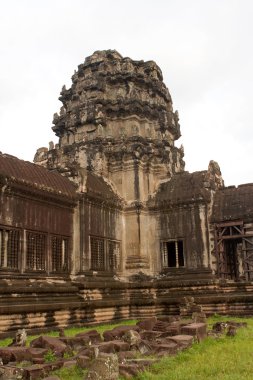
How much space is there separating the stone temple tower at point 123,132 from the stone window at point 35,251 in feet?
14.8

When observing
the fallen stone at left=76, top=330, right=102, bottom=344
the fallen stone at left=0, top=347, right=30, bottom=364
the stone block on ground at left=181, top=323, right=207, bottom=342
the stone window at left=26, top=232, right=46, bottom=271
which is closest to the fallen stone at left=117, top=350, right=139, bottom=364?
the fallen stone at left=76, top=330, right=102, bottom=344

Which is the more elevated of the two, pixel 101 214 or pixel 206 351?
pixel 101 214

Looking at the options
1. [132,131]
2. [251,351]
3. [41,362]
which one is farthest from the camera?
[132,131]

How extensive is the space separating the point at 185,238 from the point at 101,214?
4.44m

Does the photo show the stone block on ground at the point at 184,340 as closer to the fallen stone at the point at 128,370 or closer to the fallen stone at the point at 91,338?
the fallen stone at the point at 91,338

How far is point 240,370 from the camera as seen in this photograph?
23.7 ft

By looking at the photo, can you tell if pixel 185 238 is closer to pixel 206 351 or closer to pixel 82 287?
pixel 82 287

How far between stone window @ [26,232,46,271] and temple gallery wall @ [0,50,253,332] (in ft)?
0.15

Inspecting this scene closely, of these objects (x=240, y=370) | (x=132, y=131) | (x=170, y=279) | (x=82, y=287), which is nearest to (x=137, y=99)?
(x=132, y=131)

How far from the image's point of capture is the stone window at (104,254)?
18.9 meters

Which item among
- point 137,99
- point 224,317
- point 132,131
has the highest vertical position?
point 137,99

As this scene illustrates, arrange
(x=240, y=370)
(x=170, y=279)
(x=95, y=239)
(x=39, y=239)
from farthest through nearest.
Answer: (x=170, y=279) < (x=95, y=239) < (x=39, y=239) < (x=240, y=370)

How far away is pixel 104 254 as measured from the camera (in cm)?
1958

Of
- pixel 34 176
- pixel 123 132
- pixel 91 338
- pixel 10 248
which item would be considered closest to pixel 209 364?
pixel 91 338
